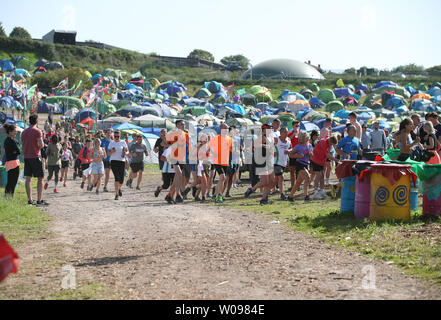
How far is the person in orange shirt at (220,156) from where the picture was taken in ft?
43.4

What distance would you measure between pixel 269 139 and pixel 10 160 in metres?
5.47

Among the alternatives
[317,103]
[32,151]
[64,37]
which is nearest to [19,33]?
[64,37]

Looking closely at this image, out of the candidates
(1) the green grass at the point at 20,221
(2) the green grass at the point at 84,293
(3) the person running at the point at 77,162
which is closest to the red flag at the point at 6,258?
(2) the green grass at the point at 84,293

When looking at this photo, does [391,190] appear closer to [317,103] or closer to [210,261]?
[210,261]

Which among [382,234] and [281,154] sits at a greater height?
[281,154]

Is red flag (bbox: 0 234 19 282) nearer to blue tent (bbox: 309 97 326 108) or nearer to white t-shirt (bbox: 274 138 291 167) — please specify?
white t-shirt (bbox: 274 138 291 167)

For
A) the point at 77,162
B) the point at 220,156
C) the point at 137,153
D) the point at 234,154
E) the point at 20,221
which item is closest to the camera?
the point at 20,221

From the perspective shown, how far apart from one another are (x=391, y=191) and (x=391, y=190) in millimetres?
17

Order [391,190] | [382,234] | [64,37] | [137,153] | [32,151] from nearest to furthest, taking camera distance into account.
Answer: [382,234]
[391,190]
[32,151]
[137,153]
[64,37]

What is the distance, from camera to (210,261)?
664cm

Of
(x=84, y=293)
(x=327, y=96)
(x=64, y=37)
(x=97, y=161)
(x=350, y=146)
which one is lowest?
(x=84, y=293)

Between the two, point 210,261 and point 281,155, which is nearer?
point 210,261

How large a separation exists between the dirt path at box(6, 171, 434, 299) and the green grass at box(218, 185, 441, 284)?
25 centimetres
